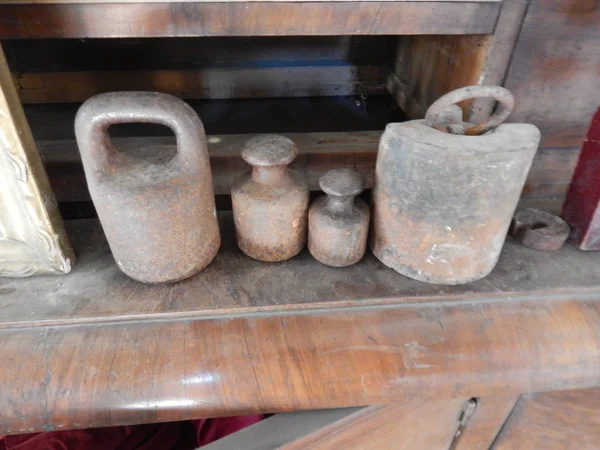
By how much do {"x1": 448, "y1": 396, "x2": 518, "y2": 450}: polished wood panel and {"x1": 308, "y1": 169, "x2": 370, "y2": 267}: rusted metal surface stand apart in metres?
0.27

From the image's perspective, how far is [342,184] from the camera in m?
0.65

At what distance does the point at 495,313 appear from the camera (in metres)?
0.66

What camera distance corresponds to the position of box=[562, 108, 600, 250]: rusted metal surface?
70cm

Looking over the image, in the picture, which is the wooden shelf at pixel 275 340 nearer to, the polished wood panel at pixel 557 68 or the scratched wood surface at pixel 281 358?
the scratched wood surface at pixel 281 358

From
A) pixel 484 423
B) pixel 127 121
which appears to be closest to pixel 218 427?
pixel 484 423

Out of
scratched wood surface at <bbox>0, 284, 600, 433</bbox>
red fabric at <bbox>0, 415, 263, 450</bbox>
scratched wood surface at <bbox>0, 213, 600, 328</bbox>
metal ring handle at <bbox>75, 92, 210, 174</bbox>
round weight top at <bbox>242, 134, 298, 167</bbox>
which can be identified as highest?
metal ring handle at <bbox>75, 92, 210, 174</bbox>

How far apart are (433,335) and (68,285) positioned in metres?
0.51

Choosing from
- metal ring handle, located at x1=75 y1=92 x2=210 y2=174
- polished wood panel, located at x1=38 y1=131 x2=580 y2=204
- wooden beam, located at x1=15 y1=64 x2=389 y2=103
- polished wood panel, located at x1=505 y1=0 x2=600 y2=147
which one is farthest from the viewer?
wooden beam, located at x1=15 y1=64 x2=389 y2=103

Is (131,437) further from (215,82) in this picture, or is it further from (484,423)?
(215,82)

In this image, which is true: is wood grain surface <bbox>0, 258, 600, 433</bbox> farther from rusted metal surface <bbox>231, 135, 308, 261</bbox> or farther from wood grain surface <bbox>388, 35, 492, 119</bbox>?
wood grain surface <bbox>388, 35, 492, 119</bbox>

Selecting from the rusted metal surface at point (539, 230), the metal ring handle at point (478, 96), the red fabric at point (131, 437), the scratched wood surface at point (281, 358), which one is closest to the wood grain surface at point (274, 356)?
the scratched wood surface at point (281, 358)

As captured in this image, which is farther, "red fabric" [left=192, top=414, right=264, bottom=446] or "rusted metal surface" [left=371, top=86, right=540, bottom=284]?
"red fabric" [left=192, top=414, right=264, bottom=446]

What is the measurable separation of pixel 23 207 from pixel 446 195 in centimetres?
55

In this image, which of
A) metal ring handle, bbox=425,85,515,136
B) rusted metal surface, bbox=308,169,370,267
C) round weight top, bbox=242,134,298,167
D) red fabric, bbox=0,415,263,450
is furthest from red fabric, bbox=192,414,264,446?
metal ring handle, bbox=425,85,515,136
